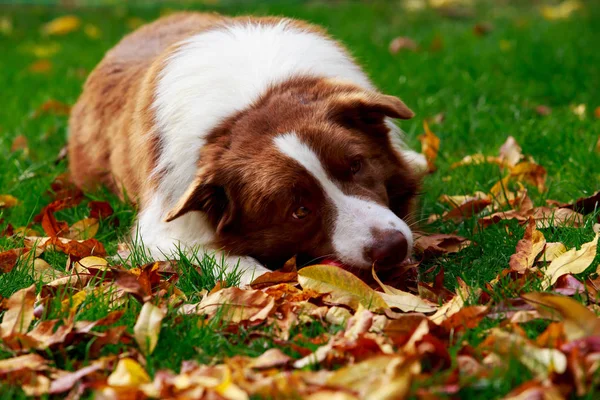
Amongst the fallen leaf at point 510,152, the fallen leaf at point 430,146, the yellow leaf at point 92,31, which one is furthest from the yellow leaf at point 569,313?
the yellow leaf at point 92,31

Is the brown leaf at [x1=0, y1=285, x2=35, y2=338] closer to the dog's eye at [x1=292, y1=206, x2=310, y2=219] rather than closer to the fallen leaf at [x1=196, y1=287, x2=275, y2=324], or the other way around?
the fallen leaf at [x1=196, y1=287, x2=275, y2=324]

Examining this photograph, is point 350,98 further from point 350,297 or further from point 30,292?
point 30,292

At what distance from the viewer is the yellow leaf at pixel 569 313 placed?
277 cm

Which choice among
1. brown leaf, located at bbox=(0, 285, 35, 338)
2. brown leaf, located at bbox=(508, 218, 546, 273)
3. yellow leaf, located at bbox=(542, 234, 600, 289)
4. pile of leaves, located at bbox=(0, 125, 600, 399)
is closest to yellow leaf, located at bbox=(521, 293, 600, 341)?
pile of leaves, located at bbox=(0, 125, 600, 399)

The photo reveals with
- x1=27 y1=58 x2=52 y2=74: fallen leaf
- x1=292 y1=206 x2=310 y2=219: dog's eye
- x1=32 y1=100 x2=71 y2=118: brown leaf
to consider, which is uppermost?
x1=292 y1=206 x2=310 y2=219: dog's eye

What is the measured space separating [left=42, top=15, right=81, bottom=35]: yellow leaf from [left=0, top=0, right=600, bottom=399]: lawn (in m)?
3.40

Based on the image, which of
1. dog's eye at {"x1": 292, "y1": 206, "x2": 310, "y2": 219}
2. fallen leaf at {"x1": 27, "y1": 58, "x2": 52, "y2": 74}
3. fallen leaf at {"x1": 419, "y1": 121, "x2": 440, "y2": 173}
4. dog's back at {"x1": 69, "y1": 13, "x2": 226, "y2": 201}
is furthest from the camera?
fallen leaf at {"x1": 27, "y1": 58, "x2": 52, "y2": 74}

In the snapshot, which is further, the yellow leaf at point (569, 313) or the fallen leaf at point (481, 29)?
the fallen leaf at point (481, 29)

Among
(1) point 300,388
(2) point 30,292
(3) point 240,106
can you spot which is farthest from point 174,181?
(1) point 300,388

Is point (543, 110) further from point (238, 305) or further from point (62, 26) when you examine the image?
point (62, 26)

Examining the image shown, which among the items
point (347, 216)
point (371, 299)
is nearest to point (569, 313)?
point (371, 299)

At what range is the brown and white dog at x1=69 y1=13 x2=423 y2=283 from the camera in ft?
12.5

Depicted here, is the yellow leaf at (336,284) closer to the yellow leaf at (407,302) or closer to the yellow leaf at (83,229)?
the yellow leaf at (407,302)

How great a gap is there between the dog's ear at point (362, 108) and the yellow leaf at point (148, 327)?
1.42 metres
